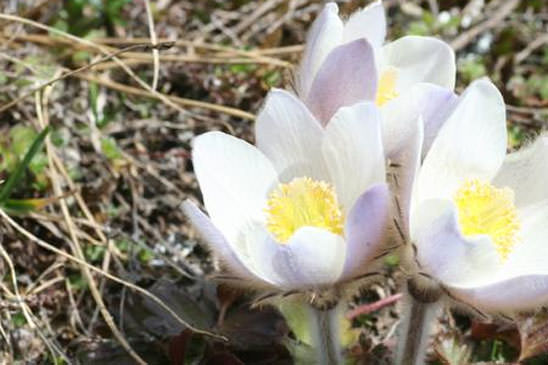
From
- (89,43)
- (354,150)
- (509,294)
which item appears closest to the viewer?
(509,294)

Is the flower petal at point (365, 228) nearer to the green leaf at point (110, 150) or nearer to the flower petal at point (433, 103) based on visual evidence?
the flower petal at point (433, 103)

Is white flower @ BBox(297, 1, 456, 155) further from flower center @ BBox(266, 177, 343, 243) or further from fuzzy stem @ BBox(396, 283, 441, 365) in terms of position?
fuzzy stem @ BBox(396, 283, 441, 365)

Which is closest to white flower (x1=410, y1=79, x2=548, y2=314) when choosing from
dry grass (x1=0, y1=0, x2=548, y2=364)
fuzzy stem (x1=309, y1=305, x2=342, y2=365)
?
fuzzy stem (x1=309, y1=305, x2=342, y2=365)

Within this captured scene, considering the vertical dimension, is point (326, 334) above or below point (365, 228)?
below

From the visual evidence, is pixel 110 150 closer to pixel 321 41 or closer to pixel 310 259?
pixel 321 41

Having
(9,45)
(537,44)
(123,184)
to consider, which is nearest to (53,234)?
(123,184)

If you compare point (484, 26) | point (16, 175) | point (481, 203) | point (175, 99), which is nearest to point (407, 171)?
point (481, 203)
